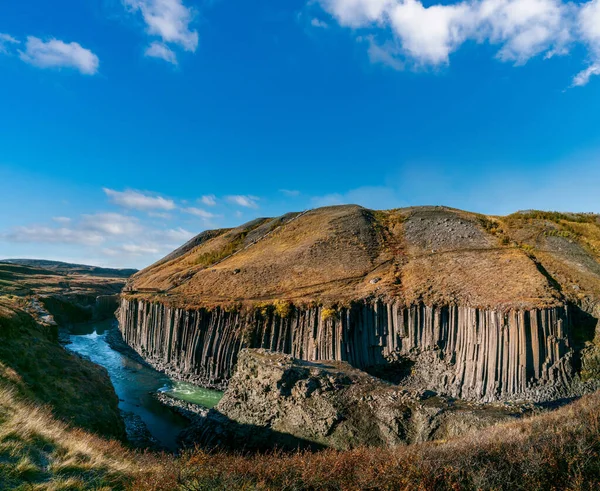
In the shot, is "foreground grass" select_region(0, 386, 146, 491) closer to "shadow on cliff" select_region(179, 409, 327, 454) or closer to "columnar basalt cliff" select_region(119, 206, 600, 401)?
"shadow on cliff" select_region(179, 409, 327, 454)

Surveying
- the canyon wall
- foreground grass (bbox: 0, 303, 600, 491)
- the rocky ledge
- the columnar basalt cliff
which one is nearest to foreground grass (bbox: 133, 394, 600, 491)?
foreground grass (bbox: 0, 303, 600, 491)

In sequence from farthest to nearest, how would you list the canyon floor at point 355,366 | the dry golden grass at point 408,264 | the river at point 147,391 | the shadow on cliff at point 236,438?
the dry golden grass at point 408,264 → the river at point 147,391 → the shadow on cliff at point 236,438 → the canyon floor at point 355,366

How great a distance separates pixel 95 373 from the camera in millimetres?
21703

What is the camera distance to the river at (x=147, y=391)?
2408 centimetres

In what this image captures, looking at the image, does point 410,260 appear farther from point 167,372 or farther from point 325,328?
point 167,372

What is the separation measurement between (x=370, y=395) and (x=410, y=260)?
89.6 feet

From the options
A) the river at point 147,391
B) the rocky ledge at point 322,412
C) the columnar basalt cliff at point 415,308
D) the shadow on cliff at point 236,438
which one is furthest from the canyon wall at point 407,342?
the shadow on cliff at point 236,438

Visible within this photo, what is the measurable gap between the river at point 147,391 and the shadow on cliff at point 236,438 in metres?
1.81

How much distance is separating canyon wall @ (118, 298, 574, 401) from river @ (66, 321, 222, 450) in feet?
4.85

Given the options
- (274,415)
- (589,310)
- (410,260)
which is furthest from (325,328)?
(589,310)

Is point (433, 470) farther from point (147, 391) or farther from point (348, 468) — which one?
point (147, 391)

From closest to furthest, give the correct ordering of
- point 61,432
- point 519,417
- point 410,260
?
1. point 61,432
2. point 519,417
3. point 410,260

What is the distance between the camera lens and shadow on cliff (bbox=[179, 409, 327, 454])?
1741 cm

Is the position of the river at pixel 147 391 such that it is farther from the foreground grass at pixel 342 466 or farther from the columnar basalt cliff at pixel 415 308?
the foreground grass at pixel 342 466
